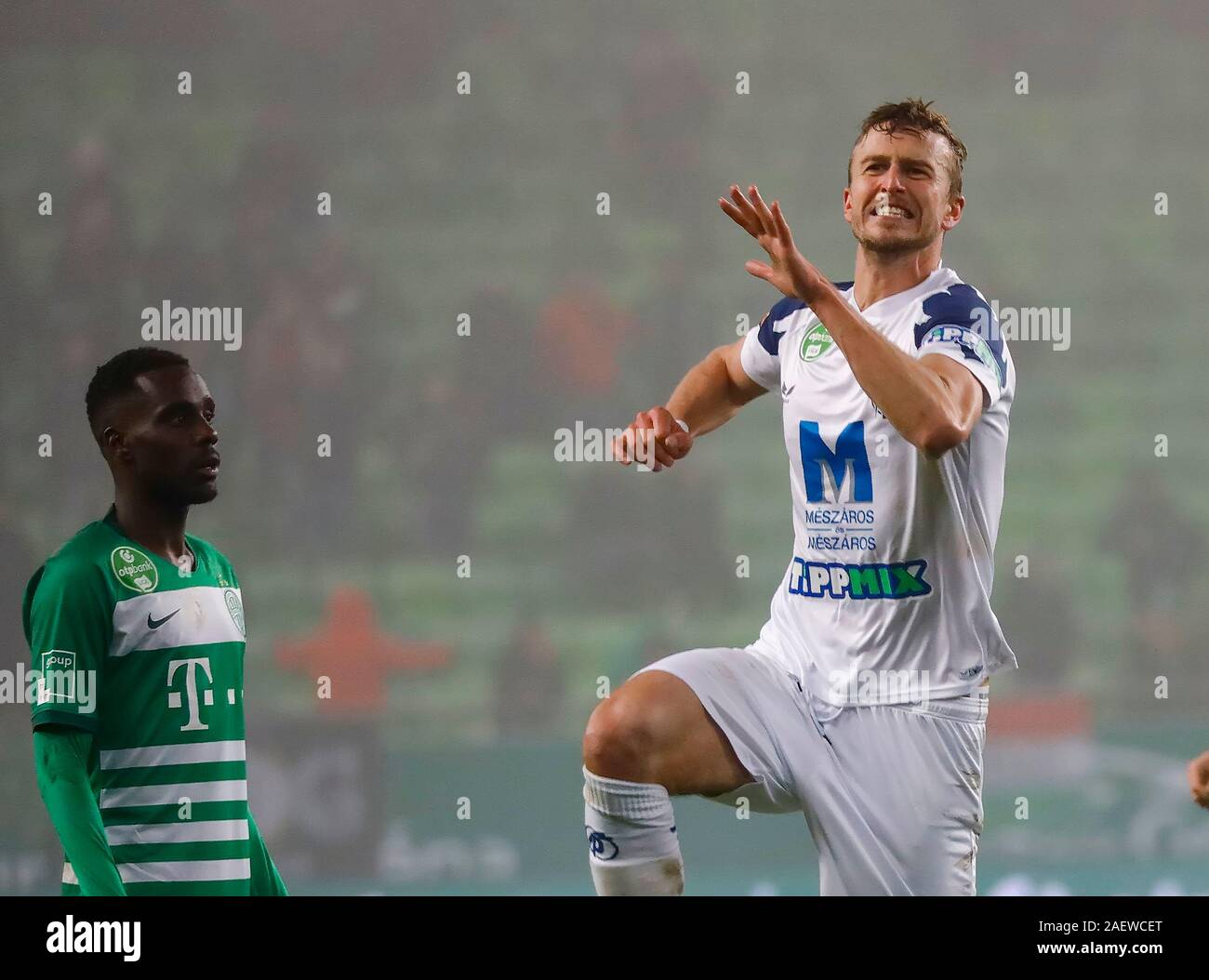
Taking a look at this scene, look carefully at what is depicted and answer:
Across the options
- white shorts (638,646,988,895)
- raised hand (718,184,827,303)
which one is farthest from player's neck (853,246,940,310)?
white shorts (638,646,988,895)

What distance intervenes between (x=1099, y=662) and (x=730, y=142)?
7.73ft

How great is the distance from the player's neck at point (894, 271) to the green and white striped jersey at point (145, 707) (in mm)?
1687

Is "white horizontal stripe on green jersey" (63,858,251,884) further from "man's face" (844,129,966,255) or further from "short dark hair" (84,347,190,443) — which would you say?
"man's face" (844,129,966,255)

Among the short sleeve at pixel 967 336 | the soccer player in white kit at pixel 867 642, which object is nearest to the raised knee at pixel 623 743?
the soccer player in white kit at pixel 867 642

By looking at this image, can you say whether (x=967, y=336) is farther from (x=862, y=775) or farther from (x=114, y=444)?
(x=114, y=444)

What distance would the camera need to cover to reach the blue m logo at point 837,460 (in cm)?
307

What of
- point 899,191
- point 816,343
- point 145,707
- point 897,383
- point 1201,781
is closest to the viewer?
point 1201,781

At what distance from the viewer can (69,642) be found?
109 inches

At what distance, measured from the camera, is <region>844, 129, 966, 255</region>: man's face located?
10.4 ft

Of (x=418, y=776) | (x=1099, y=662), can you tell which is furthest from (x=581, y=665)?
(x=1099, y=662)

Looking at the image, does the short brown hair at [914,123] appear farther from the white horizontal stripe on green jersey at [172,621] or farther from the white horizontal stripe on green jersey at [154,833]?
the white horizontal stripe on green jersey at [154,833]

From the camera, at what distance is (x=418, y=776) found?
5.11 m

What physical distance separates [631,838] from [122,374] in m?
1.48

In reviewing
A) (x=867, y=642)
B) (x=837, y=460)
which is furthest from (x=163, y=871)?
(x=837, y=460)
